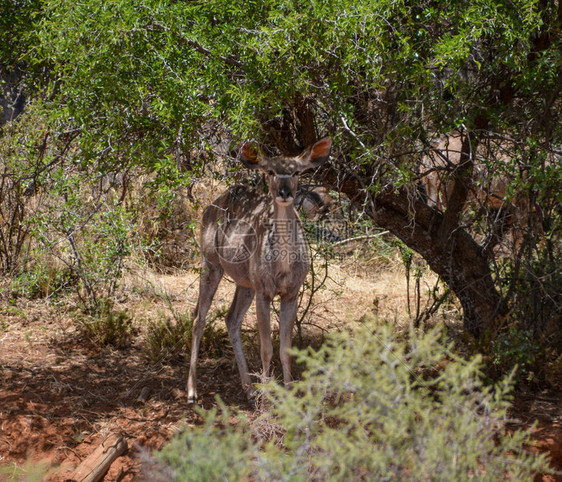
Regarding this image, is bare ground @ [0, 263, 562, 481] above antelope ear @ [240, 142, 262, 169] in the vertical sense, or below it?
below

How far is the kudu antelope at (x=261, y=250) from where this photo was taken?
636 centimetres

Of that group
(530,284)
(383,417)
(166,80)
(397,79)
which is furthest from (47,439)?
(530,284)

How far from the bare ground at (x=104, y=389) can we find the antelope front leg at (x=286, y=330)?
517 mm

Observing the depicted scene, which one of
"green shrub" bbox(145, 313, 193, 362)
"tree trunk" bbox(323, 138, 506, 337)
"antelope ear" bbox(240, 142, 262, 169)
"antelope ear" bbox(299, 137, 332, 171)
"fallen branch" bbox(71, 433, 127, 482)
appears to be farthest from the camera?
"green shrub" bbox(145, 313, 193, 362)

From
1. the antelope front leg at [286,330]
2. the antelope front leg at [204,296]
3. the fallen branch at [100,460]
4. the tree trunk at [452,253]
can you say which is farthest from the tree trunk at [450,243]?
the fallen branch at [100,460]

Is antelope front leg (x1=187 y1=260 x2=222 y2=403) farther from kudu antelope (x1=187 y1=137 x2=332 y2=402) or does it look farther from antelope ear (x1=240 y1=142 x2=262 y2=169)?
antelope ear (x1=240 y1=142 x2=262 y2=169)

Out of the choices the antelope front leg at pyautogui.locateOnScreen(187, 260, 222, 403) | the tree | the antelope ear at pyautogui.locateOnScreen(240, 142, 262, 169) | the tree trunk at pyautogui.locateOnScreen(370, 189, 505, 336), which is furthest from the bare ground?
the tree

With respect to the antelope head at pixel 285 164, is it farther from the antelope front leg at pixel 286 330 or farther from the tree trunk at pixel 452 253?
the tree trunk at pixel 452 253

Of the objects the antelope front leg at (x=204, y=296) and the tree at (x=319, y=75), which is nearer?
the tree at (x=319, y=75)

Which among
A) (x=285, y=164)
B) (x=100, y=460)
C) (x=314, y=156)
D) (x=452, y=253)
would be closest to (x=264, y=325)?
(x=285, y=164)

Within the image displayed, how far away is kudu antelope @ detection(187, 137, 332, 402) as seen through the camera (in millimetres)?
6359

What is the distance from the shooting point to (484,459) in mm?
3602

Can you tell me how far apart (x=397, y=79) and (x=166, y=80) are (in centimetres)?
183

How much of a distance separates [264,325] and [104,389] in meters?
1.88
